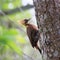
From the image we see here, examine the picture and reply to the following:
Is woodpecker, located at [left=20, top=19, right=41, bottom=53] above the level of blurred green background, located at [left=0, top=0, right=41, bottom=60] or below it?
above

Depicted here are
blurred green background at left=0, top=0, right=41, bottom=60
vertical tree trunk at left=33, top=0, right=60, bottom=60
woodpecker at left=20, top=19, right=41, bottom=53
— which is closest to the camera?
vertical tree trunk at left=33, top=0, right=60, bottom=60

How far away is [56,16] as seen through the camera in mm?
1979

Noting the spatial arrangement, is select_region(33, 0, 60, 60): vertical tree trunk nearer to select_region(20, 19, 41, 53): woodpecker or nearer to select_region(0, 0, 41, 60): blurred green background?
select_region(20, 19, 41, 53): woodpecker

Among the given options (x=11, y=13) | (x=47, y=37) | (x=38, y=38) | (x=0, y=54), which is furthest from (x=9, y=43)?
(x=11, y=13)

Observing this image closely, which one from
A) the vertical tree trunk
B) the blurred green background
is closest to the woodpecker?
the vertical tree trunk

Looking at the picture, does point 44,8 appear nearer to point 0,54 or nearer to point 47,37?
point 47,37

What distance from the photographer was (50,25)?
1988 millimetres

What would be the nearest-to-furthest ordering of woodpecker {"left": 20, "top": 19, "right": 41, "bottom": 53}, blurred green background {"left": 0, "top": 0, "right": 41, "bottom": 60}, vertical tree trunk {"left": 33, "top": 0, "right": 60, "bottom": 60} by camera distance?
vertical tree trunk {"left": 33, "top": 0, "right": 60, "bottom": 60}
woodpecker {"left": 20, "top": 19, "right": 41, "bottom": 53}
blurred green background {"left": 0, "top": 0, "right": 41, "bottom": 60}

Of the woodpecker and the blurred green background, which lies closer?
the woodpecker

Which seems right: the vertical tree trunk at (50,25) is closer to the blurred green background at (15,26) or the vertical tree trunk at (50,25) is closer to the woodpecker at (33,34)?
the woodpecker at (33,34)

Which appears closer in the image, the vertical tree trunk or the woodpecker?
the vertical tree trunk

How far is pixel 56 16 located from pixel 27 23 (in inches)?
12.8

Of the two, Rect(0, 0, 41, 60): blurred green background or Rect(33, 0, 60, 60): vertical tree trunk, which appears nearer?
Rect(33, 0, 60, 60): vertical tree trunk

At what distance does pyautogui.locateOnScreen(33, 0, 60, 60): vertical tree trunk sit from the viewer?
1.98 m
